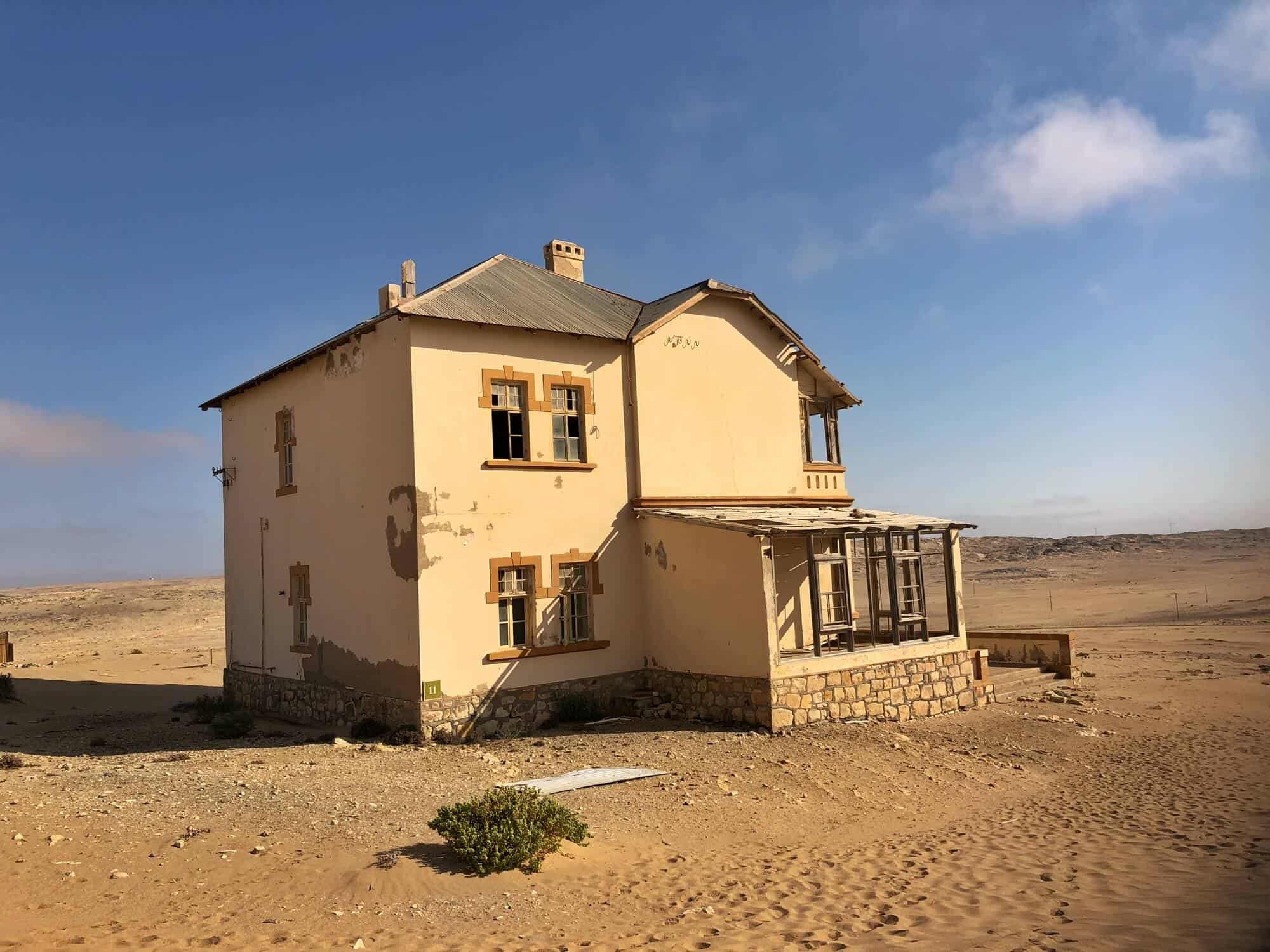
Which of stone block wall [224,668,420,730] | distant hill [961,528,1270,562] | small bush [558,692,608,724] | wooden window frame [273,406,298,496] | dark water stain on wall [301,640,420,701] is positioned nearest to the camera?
dark water stain on wall [301,640,420,701]

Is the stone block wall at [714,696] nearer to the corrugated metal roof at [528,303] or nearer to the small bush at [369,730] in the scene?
the small bush at [369,730]

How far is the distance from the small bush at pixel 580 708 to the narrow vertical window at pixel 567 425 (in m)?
4.40

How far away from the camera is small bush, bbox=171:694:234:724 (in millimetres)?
19188

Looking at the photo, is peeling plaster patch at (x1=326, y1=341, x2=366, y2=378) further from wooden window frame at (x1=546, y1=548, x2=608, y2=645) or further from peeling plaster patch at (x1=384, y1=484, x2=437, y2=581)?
wooden window frame at (x1=546, y1=548, x2=608, y2=645)

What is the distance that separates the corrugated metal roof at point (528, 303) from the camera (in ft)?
52.8

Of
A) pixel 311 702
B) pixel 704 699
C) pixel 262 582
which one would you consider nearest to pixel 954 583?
pixel 704 699

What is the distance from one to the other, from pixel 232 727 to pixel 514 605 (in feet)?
20.3

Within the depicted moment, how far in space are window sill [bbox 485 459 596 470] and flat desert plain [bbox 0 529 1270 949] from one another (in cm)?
476

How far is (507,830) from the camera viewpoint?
342 inches

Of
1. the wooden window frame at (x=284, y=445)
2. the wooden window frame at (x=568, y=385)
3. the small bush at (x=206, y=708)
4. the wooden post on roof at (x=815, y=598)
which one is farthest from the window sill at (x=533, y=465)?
the small bush at (x=206, y=708)

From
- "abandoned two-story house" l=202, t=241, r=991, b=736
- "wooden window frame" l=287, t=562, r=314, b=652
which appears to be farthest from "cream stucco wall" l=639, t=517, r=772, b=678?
"wooden window frame" l=287, t=562, r=314, b=652

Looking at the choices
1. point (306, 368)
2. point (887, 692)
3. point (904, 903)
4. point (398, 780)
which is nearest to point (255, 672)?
point (306, 368)

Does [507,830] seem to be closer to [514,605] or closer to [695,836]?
[695,836]

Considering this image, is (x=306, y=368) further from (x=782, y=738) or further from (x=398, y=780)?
(x=782, y=738)
